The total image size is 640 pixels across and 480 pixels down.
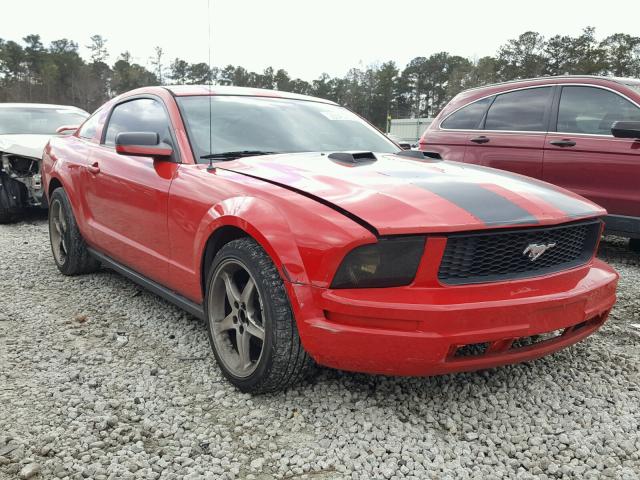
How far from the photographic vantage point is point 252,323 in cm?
242

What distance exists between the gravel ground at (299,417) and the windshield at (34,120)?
5.37 metres

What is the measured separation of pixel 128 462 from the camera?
1.99 m

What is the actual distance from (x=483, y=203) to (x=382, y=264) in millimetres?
511

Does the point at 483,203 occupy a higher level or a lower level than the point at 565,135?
lower

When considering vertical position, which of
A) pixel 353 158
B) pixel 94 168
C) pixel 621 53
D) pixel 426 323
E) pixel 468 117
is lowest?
pixel 426 323

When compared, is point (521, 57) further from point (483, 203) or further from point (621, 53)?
point (483, 203)

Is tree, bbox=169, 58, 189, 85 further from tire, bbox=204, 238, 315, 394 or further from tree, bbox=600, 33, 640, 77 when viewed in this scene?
tree, bbox=600, 33, 640, 77

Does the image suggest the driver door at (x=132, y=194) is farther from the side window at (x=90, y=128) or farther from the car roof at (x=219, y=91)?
the side window at (x=90, y=128)

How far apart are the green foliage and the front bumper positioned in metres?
47.4

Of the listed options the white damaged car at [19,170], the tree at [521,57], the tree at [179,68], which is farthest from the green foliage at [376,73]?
the white damaged car at [19,170]

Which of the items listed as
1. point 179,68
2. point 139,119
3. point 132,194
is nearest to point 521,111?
point 139,119

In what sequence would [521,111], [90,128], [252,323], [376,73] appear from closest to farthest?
[252,323] → [90,128] → [521,111] → [376,73]

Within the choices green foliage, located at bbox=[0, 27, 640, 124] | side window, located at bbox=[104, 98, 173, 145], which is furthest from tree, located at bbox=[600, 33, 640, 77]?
side window, located at bbox=[104, 98, 173, 145]

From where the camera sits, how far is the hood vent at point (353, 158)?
2766 millimetres
